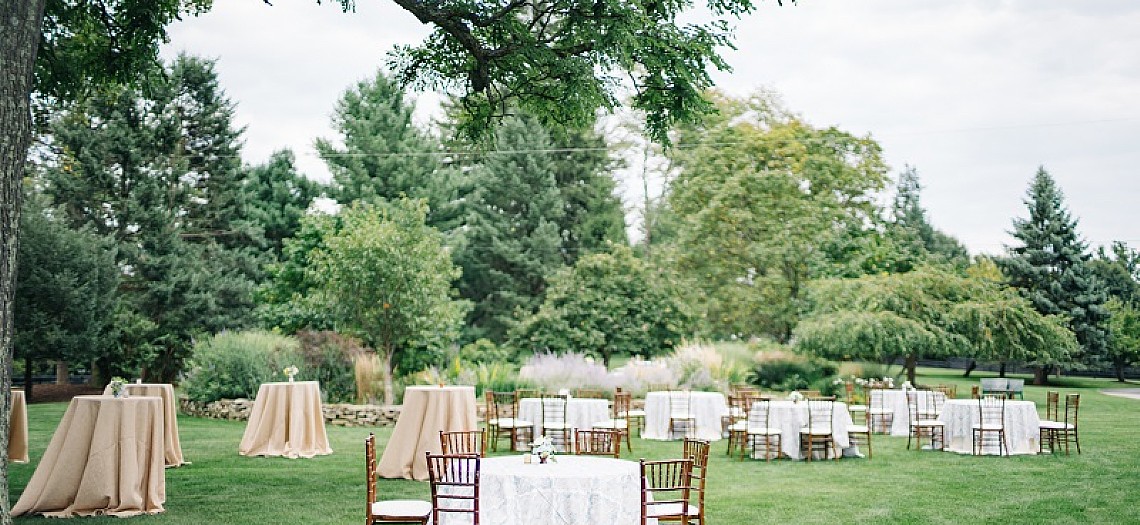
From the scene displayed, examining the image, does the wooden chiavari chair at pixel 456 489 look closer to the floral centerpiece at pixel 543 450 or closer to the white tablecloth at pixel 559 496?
the white tablecloth at pixel 559 496

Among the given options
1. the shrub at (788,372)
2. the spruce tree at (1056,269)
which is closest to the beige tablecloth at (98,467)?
the shrub at (788,372)

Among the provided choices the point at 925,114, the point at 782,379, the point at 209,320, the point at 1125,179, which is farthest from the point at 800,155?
the point at 209,320

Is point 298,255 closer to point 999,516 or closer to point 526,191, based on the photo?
point 526,191

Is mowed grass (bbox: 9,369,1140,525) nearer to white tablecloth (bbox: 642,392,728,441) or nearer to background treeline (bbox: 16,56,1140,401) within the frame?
white tablecloth (bbox: 642,392,728,441)

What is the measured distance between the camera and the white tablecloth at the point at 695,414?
15.8m

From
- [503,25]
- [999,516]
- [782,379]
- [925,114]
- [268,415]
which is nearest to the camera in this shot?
[999,516]

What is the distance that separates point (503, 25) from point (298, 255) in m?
18.1

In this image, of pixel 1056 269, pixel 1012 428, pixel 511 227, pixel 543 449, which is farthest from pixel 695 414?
pixel 1056 269

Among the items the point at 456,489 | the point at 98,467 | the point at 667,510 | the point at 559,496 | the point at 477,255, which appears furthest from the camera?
the point at 477,255

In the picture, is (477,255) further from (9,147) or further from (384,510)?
(9,147)

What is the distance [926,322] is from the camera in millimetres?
22328

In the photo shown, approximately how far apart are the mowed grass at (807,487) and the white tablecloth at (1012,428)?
17.0 inches

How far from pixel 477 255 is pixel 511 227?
1638 millimetres

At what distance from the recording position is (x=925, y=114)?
28.6 m
